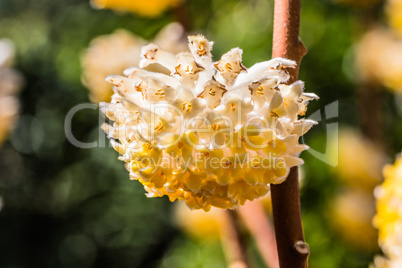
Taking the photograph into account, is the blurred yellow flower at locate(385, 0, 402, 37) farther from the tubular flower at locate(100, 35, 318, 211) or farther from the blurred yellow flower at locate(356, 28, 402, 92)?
the tubular flower at locate(100, 35, 318, 211)

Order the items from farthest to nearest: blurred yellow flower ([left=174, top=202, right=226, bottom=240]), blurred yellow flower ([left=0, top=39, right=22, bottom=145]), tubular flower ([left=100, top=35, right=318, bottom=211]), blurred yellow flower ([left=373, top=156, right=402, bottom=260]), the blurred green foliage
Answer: the blurred green foliage, blurred yellow flower ([left=174, top=202, right=226, bottom=240]), blurred yellow flower ([left=0, top=39, right=22, bottom=145]), blurred yellow flower ([left=373, top=156, right=402, bottom=260]), tubular flower ([left=100, top=35, right=318, bottom=211])

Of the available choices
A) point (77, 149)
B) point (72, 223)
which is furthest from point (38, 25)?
point (72, 223)

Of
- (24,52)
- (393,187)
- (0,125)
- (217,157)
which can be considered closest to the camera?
(217,157)

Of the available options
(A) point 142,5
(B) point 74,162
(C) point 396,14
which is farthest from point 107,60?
(B) point 74,162

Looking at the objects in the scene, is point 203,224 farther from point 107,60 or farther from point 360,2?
point 360,2

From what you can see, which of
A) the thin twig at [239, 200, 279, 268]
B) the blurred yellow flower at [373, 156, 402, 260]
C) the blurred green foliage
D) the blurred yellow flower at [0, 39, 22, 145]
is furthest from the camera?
the blurred green foliage

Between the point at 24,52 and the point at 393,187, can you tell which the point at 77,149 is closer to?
the point at 24,52

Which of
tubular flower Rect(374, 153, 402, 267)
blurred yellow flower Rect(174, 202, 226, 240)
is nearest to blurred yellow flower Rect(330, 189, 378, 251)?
blurred yellow flower Rect(174, 202, 226, 240)
